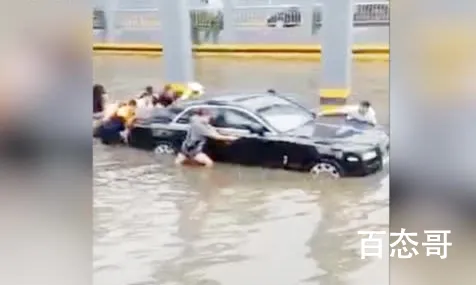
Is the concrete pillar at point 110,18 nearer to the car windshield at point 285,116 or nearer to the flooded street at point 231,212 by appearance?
the flooded street at point 231,212

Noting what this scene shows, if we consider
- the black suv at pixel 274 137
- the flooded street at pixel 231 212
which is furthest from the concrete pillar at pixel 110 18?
the black suv at pixel 274 137

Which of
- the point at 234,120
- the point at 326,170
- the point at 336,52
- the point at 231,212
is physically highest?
the point at 336,52

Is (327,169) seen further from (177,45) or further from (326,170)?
(177,45)

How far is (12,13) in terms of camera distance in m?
1.67

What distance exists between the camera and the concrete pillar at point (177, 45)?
1.62 m

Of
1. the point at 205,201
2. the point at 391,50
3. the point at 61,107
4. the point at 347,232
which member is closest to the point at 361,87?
the point at 391,50

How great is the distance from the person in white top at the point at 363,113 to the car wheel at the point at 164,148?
42cm

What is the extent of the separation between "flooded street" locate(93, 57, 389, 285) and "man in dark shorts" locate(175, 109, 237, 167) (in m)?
0.03

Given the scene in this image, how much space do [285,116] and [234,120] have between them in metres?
0.12

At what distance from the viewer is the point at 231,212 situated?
1.61m

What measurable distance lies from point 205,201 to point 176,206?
7 cm

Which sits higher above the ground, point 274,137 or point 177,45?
point 177,45

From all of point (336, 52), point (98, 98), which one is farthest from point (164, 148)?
point (336, 52)

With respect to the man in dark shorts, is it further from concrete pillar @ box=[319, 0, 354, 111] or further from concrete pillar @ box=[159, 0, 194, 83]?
concrete pillar @ box=[319, 0, 354, 111]
